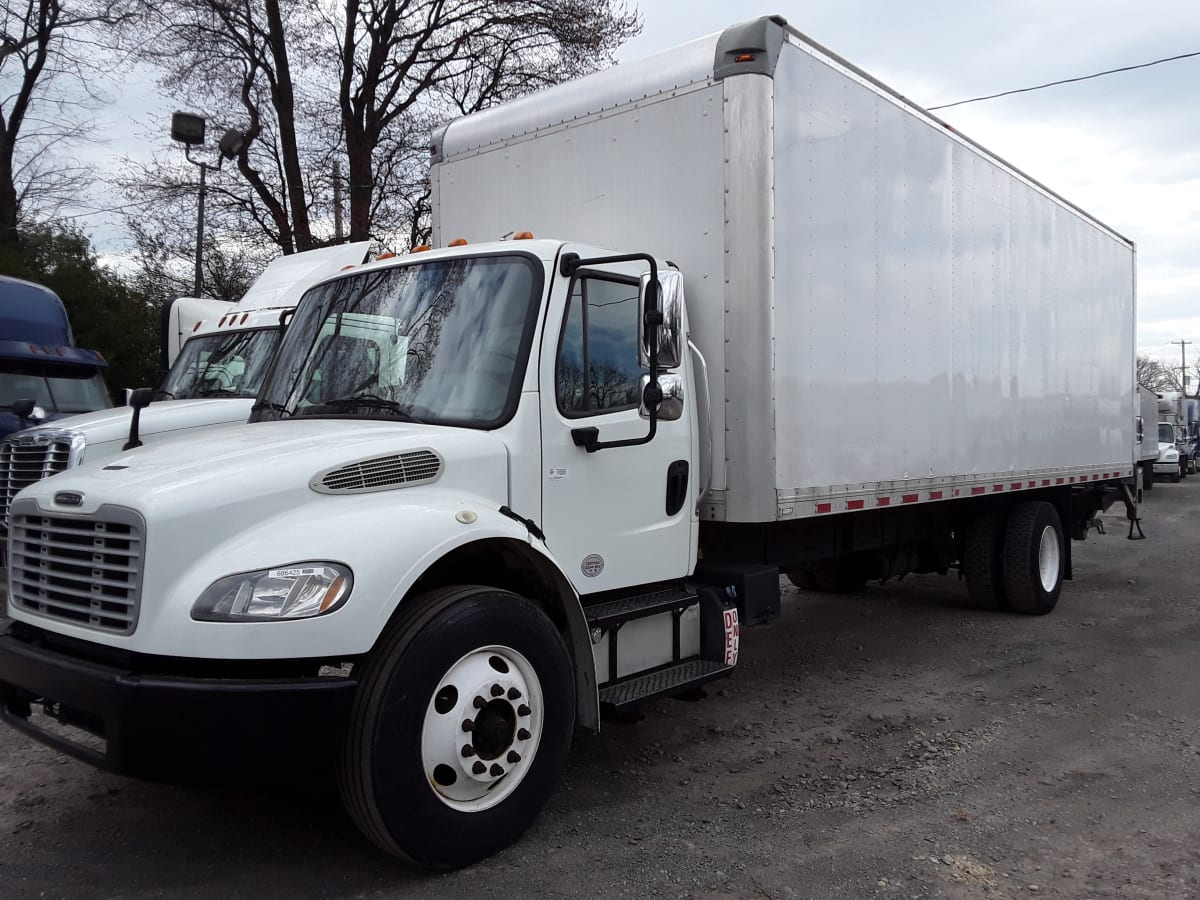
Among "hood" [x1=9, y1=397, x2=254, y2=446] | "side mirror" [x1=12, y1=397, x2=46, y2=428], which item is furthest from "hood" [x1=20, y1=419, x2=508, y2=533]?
"side mirror" [x1=12, y1=397, x2=46, y2=428]

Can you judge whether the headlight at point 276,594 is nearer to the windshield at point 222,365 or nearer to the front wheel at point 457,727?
the front wheel at point 457,727

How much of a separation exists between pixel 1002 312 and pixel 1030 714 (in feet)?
11.0

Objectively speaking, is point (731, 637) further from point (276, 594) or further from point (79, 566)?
point (79, 566)

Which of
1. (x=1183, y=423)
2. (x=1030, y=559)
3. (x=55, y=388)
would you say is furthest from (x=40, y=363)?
(x=1183, y=423)

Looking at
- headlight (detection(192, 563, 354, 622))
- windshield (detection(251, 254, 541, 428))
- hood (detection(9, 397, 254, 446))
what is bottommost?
headlight (detection(192, 563, 354, 622))

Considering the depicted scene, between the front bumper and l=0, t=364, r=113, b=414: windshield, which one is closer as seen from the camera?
the front bumper

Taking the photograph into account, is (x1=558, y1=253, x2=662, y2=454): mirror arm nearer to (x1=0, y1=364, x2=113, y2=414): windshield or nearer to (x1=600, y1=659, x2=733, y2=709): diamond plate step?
(x1=600, y1=659, x2=733, y2=709): diamond plate step

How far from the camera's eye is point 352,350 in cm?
462

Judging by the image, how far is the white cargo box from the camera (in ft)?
16.7

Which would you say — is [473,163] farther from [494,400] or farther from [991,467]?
[991,467]

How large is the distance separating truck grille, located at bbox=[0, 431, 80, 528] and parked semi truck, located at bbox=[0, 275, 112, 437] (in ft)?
7.78

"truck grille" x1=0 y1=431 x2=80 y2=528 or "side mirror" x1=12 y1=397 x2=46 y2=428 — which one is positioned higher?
"side mirror" x1=12 y1=397 x2=46 y2=428

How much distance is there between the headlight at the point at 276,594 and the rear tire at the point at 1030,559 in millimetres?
7186

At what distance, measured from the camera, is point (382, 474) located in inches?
149
